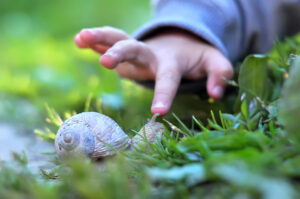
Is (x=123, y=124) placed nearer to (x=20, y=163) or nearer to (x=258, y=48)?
(x=20, y=163)

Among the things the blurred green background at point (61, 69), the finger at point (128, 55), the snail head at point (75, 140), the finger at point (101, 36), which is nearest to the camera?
the snail head at point (75, 140)

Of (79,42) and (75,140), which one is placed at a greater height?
(79,42)

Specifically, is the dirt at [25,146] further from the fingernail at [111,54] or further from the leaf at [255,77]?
the leaf at [255,77]

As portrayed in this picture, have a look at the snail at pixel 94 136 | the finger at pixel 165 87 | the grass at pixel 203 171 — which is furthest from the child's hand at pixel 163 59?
the grass at pixel 203 171

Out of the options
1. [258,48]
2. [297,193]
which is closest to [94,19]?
[258,48]

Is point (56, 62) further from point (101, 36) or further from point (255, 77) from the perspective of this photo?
point (255, 77)

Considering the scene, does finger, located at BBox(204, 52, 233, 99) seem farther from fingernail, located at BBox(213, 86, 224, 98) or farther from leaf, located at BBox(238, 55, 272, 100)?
leaf, located at BBox(238, 55, 272, 100)

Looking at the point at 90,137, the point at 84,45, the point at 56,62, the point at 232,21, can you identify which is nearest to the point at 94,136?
the point at 90,137

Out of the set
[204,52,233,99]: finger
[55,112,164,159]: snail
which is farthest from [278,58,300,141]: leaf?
[204,52,233,99]: finger
